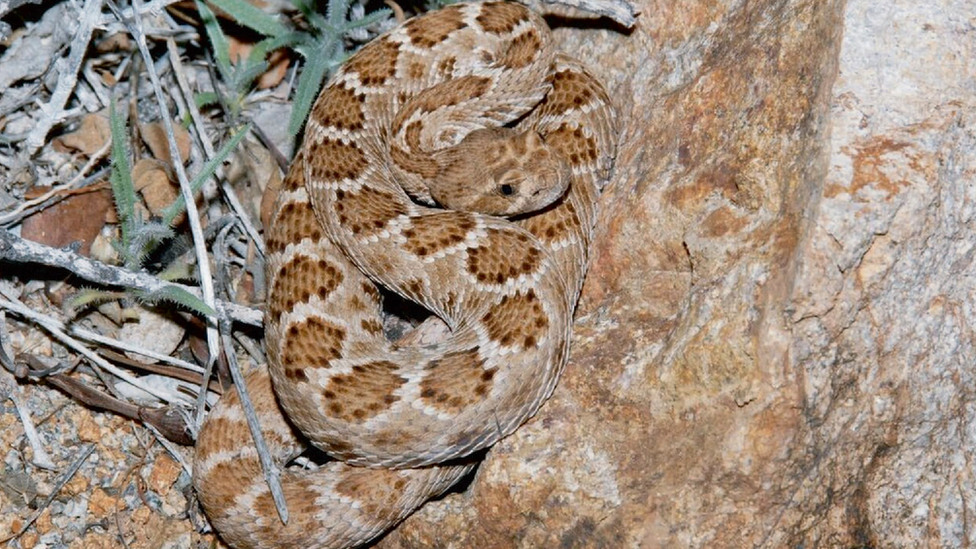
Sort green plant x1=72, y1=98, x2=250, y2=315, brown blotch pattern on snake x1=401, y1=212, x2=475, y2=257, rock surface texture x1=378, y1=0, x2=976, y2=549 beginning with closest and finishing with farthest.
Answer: rock surface texture x1=378, y1=0, x2=976, y2=549 → green plant x1=72, y1=98, x2=250, y2=315 → brown blotch pattern on snake x1=401, y1=212, x2=475, y2=257

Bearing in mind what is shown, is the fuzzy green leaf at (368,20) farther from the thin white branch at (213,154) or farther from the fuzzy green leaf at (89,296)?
the fuzzy green leaf at (89,296)

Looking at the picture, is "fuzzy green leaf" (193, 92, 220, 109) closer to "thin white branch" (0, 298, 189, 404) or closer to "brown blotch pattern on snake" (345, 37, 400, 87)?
"brown blotch pattern on snake" (345, 37, 400, 87)

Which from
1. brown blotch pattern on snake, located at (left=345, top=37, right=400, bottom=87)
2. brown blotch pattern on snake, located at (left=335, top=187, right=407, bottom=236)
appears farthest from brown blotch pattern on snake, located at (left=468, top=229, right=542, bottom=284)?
brown blotch pattern on snake, located at (left=345, top=37, right=400, bottom=87)

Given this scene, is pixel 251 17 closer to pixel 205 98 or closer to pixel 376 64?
pixel 205 98

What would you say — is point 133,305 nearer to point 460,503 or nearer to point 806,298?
point 460,503

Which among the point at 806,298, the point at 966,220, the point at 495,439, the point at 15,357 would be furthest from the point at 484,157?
the point at 15,357

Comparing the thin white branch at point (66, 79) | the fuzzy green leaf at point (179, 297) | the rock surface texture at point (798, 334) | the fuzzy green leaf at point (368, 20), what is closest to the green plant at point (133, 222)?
the fuzzy green leaf at point (179, 297)
